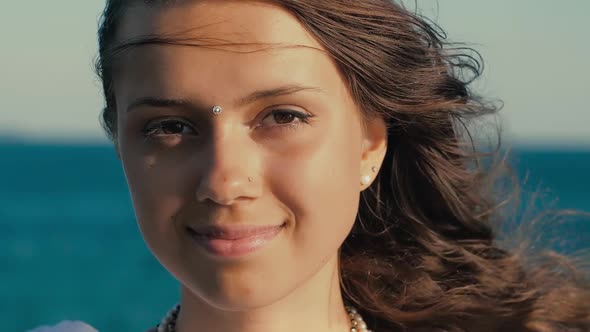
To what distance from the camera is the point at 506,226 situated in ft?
14.1

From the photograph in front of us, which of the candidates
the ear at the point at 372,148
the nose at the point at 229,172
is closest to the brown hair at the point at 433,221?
the ear at the point at 372,148

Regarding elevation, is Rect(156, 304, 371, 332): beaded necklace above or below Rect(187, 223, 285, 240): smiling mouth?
below

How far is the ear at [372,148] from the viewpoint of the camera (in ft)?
11.6

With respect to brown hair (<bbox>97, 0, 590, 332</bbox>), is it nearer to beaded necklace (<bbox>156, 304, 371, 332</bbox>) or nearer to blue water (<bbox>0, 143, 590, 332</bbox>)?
beaded necklace (<bbox>156, 304, 371, 332</bbox>)

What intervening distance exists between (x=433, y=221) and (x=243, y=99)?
1.25 metres

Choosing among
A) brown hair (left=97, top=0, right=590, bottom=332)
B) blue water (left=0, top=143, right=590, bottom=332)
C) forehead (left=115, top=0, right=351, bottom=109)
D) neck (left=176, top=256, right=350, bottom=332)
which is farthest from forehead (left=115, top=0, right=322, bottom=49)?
blue water (left=0, top=143, right=590, bottom=332)

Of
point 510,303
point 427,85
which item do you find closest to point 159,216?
point 427,85

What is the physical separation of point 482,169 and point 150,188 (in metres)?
1.50

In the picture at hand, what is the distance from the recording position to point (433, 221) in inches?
161

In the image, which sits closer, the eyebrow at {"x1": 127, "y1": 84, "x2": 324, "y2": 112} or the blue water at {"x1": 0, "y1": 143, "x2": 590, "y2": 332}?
the eyebrow at {"x1": 127, "y1": 84, "x2": 324, "y2": 112}

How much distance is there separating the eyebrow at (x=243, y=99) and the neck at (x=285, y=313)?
0.62 metres

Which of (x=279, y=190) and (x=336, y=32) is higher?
(x=336, y=32)

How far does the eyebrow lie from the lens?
3.07 meters

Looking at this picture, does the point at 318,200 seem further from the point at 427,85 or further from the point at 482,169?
the point at 482,169
